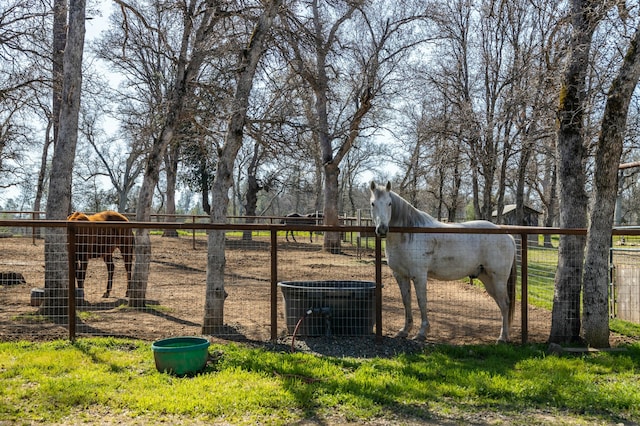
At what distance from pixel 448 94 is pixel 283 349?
1147cm

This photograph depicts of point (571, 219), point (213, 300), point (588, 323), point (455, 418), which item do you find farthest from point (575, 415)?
point (213, 300)

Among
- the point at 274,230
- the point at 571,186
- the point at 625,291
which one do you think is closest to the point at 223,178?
the point at 274,230

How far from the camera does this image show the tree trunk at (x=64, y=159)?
23.0ft

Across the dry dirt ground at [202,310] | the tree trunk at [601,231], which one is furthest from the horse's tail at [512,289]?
the tree trunk at [601,231]

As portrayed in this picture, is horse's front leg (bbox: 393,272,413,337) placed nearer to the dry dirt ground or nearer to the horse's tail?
the dry dirt ground

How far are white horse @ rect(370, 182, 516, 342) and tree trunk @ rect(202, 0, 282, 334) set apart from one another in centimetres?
187

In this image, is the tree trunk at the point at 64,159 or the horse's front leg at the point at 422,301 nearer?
the horse's front leg at the point at 422,301

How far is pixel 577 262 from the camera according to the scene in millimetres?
6137

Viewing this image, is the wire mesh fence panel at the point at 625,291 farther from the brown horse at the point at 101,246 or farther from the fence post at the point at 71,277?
the brown horse at the point at 101,246

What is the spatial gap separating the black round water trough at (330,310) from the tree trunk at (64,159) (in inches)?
135

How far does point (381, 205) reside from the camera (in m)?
5.87

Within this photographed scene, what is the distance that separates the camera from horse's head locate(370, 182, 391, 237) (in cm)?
576

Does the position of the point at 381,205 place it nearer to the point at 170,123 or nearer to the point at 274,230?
the point at 274,230

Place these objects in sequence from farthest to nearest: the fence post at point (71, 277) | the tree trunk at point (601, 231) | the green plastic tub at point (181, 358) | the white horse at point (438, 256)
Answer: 1. the white horse at point (438, 256)
2. the fence post at point (71, 277)
3. the tree trunk at point (601, 231)
4. the green plastic tub at point (181, 358)
